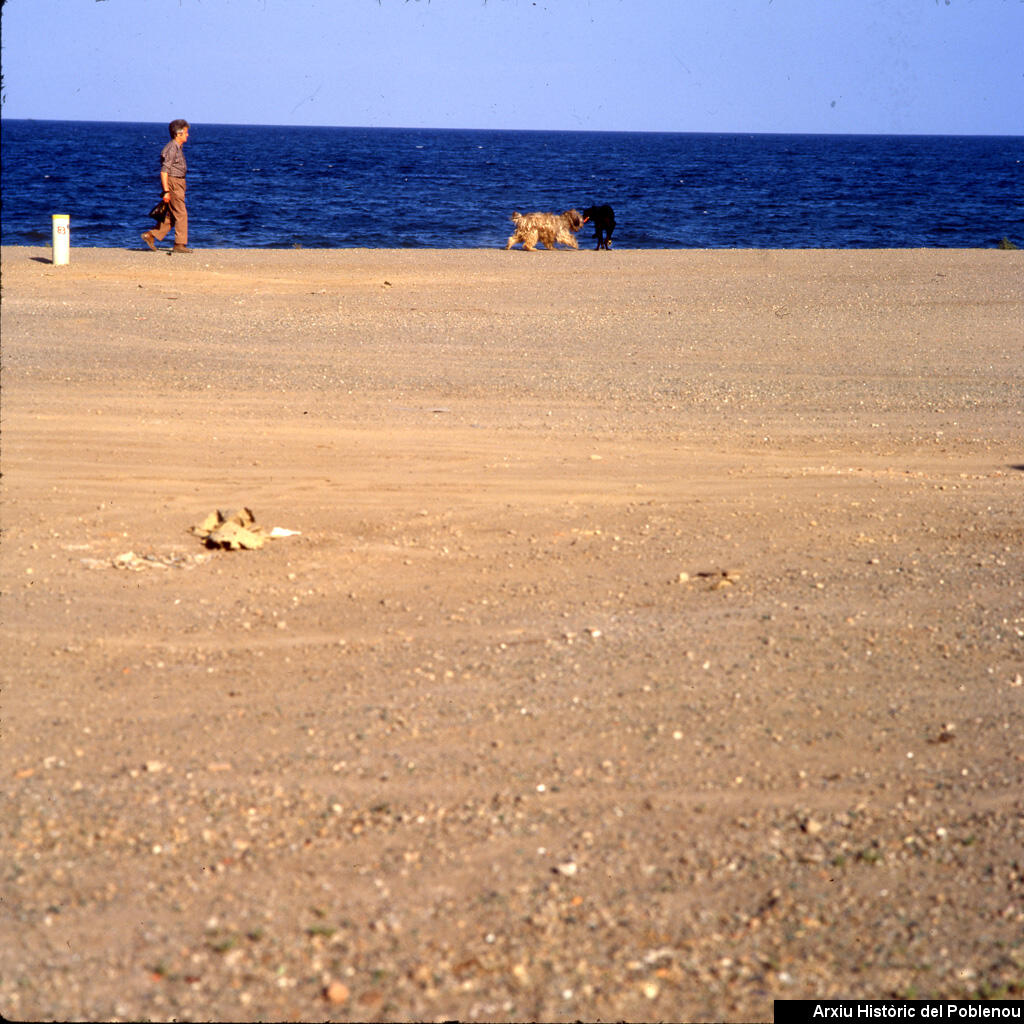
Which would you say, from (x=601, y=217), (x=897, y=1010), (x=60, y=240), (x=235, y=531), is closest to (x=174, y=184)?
(x=60, y=240)

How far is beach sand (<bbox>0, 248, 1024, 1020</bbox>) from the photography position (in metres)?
3.18

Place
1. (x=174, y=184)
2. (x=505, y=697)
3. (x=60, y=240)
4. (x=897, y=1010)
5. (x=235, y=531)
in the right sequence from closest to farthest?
(x=897, y=1010), (x=505, y=697), (x=235, y=531), (x=60, y=240), (x=174, y=184)

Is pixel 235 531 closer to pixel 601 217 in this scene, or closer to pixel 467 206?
pixel 601 217

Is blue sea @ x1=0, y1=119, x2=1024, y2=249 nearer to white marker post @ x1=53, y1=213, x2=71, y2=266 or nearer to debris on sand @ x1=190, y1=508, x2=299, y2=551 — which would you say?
white marker post @ x1=53, y1=213, x2=71, y2=266

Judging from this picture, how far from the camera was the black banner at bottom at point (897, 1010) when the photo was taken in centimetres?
302

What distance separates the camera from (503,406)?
9500 millimetres

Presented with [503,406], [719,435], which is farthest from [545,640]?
[503,406]

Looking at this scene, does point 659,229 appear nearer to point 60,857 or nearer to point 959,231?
point 959,231

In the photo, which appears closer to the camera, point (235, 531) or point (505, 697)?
point (505, 697)

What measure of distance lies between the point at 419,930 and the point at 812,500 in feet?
15.1

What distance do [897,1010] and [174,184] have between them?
58.1 feet

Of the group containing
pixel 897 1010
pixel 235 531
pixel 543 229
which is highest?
pixel 543 229

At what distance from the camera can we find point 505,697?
4.66m

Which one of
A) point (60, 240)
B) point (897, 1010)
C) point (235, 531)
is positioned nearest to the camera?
point (897, 1010)
